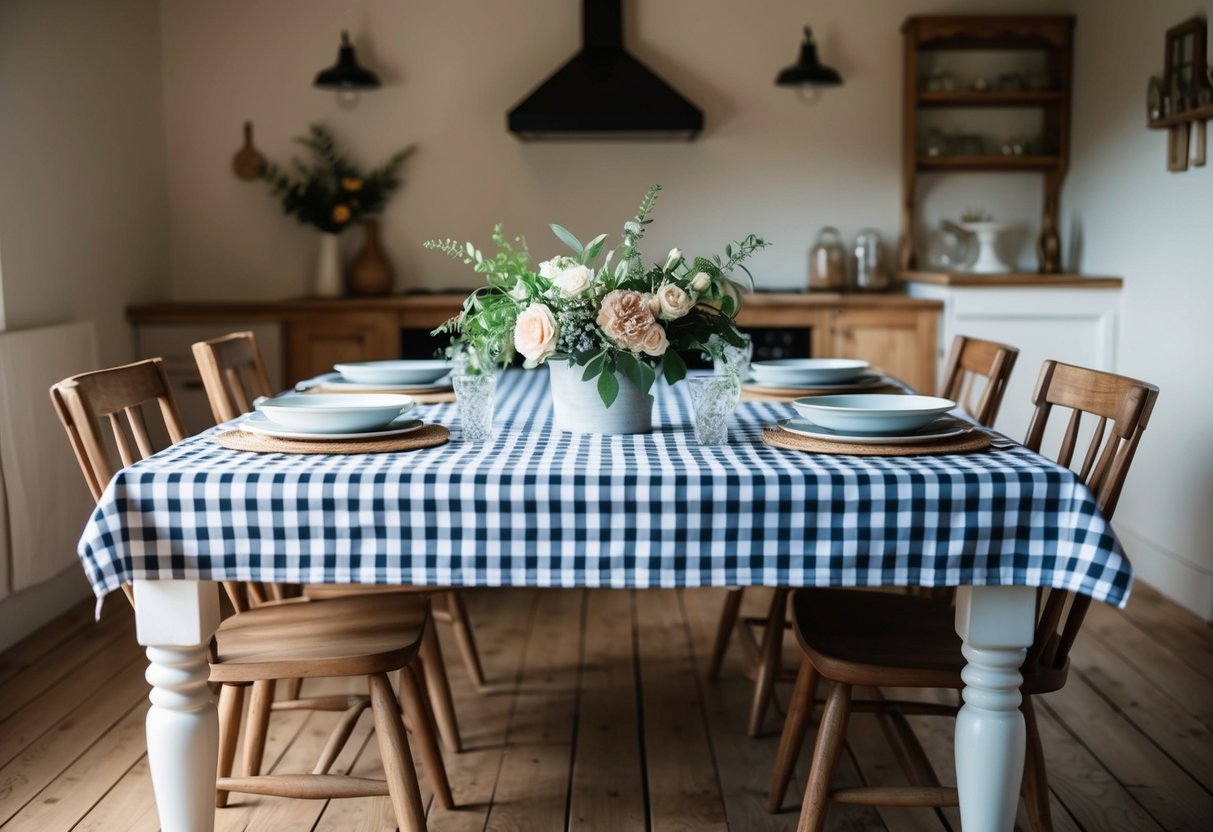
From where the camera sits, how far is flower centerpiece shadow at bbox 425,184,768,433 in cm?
188

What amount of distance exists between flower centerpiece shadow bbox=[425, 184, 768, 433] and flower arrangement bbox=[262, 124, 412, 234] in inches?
101

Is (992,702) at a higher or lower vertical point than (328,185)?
lower

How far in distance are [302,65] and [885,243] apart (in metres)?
2.42

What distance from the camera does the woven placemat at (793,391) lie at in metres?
2.45

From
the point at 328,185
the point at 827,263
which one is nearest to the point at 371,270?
the point at 328,185

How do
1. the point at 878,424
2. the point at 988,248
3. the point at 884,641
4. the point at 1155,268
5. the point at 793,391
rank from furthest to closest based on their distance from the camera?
the point at 988,248 → the point at 1155,268 → the point at 793,391 → the point at 884,641 → the point at 878,424

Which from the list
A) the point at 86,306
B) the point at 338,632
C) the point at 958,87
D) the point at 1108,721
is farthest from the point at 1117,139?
the point at 86,306

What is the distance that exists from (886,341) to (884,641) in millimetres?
2336

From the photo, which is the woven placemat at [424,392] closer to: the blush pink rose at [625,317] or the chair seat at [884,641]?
the blush pink rose at [625,317]

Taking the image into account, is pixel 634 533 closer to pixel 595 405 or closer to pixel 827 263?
pixel 595 405

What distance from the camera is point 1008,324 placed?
399 centimetres

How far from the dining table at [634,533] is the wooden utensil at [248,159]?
10.3 ft

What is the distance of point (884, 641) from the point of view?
1.96m

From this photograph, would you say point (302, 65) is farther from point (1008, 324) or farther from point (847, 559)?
point (847, 559)
